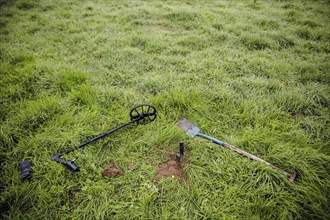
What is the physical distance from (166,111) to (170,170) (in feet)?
3.26

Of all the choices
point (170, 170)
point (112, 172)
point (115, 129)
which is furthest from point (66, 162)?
point (170, 170)

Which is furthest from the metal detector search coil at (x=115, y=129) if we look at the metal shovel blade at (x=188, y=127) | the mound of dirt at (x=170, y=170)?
the mound of dirt at (x=170, y=170)

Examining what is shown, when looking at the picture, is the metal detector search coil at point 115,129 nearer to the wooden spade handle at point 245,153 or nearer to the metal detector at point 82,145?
the metal detector at point 82,145

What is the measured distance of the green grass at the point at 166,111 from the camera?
193 centimetres

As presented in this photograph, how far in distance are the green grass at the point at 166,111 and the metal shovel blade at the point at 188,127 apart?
0.30ft

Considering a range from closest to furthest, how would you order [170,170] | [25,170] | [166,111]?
[25,170] → [170,170] → [166,111]

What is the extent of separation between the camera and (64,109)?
288 centimetres

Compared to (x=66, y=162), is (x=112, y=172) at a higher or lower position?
lower

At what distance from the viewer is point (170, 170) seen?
2213mm

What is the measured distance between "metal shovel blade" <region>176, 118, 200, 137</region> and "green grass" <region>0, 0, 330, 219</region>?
9 centimetres

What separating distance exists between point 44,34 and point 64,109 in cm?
331

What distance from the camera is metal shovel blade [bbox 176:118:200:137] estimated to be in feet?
8.49

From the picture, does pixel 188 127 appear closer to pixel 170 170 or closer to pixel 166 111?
pixel 166 111

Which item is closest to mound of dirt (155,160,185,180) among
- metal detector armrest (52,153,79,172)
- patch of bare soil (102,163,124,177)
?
patch of bare soil (102,163,124,177)
